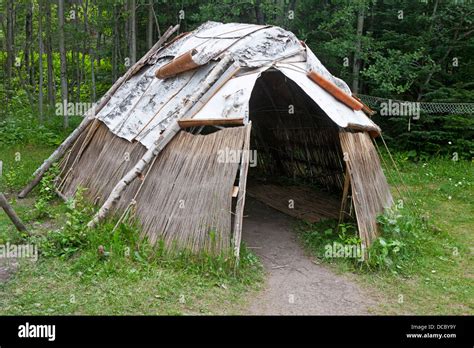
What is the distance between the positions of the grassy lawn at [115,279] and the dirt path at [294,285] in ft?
0.86

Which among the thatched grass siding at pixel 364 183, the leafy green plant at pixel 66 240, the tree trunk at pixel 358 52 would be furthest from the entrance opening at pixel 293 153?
the leafy green plant at pixel 66 240

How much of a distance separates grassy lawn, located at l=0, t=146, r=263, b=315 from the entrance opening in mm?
3116

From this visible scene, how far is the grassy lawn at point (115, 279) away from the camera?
16.8ft

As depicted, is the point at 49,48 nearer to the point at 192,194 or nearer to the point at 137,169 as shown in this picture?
the point at 137,169

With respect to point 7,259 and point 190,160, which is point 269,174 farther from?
point 7,259

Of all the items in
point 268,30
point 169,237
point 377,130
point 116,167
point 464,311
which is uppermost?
point 268,30

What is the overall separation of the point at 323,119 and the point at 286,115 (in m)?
1.22

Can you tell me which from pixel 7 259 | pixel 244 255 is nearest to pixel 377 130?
pixel 244 255

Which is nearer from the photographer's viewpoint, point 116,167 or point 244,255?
point 244,255

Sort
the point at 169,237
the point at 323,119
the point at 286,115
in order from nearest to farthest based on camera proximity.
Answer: the point at 169,237, the point at 323,119, the point at 286,115

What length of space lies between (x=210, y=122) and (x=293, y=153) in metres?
4.25

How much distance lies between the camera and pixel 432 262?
683 cm

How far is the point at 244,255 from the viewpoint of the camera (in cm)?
632

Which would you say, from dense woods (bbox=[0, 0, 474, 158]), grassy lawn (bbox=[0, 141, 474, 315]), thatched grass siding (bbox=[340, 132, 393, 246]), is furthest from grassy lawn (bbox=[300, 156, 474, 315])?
dense woods (bbox=[0, 0, 474, 158])
